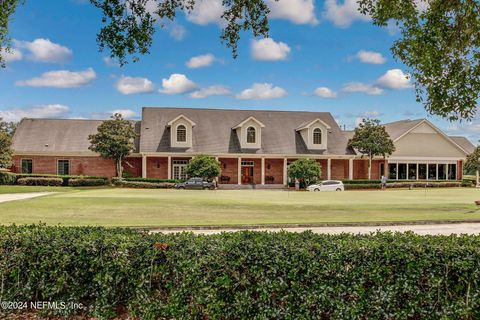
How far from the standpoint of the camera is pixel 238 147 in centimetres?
4525

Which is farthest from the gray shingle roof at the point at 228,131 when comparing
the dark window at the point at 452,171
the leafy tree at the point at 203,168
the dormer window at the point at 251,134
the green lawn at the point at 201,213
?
the green lawn at the point at 201,213

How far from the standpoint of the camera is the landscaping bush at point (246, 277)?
539 centimetres

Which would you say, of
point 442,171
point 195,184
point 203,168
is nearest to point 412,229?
point 195,184

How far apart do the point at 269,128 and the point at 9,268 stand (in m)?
43.2

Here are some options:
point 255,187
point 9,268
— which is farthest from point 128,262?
point 255,187

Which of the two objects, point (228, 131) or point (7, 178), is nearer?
point (7, 178)

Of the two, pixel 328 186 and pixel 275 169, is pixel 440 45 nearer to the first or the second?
pixel 328 186

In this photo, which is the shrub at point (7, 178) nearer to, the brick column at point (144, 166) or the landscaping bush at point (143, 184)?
the landscaping bush at point (143, 184)

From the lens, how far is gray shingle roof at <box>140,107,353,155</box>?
44.6m

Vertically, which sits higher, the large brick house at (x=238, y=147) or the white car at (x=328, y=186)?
the large brick house at (x=238, y=147)

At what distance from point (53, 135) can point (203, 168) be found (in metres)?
17.5

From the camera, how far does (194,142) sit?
4494 centimetres

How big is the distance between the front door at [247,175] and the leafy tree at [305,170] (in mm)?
5589

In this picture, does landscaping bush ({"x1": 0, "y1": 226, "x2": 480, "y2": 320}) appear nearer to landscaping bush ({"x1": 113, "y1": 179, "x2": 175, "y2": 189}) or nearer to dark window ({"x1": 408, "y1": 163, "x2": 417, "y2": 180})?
landscaping bush ({"x1": 113, "y1": 179, "x2": 175, "y2": 189})
